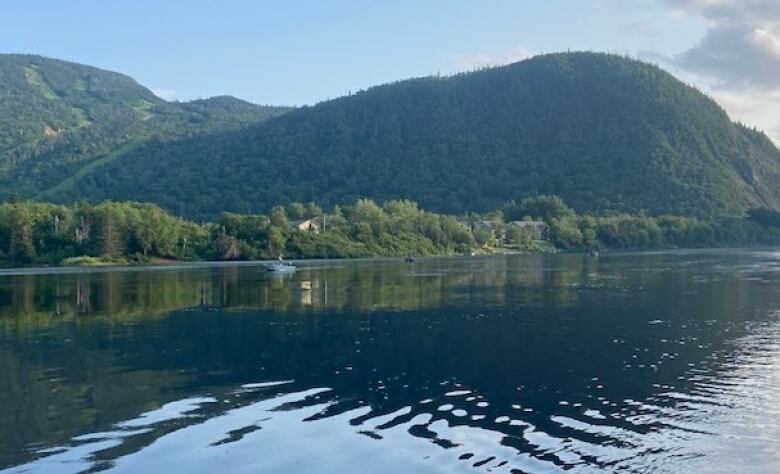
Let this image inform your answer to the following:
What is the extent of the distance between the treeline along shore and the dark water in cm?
8791

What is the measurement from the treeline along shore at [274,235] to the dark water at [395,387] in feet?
288

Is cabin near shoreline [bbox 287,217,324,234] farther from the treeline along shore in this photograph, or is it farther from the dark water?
the dark water

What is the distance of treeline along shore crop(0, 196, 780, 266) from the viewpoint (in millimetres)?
134500

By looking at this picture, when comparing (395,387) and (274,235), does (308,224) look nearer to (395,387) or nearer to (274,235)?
(274,235)

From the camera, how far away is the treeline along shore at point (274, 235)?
13450cm

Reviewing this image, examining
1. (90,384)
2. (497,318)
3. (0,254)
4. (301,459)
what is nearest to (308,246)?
(0,254)

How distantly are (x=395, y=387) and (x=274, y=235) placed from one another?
12481 centimetres

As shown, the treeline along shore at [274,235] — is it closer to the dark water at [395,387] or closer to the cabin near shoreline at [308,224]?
the cabin near shoreline at [308,224]

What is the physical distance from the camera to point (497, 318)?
44219mm

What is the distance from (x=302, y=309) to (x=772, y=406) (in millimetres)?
33277

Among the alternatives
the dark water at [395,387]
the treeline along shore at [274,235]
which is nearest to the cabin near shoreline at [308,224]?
the treeline along shore at [274,235]

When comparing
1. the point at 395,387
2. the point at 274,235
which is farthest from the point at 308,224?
the point at 395,387

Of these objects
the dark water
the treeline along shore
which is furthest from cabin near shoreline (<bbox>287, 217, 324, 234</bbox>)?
the dark water

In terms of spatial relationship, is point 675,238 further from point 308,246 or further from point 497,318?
point 497,318
